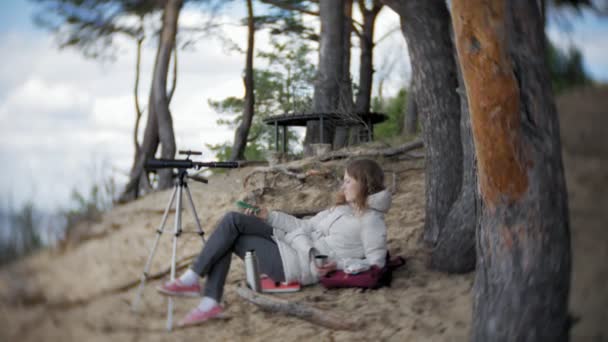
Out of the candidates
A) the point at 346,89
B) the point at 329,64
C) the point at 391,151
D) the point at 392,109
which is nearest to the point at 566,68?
the point at 391,151

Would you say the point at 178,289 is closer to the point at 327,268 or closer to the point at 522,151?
the point at 327,268

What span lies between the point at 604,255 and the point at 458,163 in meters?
1.44

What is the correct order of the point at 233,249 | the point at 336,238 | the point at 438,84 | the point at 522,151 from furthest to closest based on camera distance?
the point at 438,84, the point at 336,238, the point at 233,249, the point at 522,151

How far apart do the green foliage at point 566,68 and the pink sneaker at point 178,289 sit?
2077 mm

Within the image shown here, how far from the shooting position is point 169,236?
5410 millimetres

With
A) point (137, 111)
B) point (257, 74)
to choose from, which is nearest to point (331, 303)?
point (137, 111)

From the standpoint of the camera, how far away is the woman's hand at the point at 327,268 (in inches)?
125

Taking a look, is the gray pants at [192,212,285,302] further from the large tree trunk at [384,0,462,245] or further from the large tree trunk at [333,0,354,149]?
the large tree trunk at [333,0,354,149]

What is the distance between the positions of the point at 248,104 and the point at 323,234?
20.9 feet

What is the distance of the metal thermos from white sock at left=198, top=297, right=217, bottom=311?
328mm

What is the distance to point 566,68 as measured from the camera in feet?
7.99

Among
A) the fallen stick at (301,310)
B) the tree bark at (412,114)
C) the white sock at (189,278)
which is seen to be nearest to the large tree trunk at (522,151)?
the fallen stick at (301,310)

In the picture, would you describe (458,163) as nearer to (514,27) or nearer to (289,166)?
(514,27)

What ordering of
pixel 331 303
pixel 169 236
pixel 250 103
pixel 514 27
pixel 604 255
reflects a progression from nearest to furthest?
pixel 514 27, pixel 604 255, pixel 331 303, pixel 169 236, pixel 250 103
